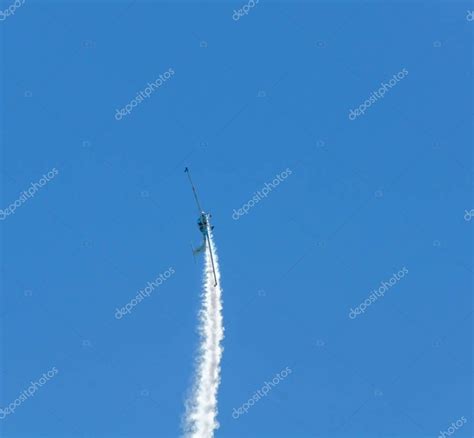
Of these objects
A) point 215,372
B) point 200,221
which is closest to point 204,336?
point 215,372

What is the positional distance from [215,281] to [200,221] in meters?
11.9

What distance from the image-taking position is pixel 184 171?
133 metres

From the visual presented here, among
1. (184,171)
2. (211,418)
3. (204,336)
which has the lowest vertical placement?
(211,418)

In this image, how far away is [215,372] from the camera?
131875mm

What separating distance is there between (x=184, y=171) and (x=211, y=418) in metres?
26.7

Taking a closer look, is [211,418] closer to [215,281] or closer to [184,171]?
[215,281]

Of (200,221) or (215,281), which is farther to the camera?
(215,281)

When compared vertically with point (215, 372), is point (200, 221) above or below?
above

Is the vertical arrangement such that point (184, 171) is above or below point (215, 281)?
above

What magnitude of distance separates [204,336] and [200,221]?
47.6 ft

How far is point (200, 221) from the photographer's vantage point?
422ft

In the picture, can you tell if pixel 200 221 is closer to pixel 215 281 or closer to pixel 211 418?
pixel 215 281

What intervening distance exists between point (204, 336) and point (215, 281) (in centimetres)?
667

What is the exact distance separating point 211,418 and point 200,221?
2051 centimetres
